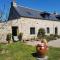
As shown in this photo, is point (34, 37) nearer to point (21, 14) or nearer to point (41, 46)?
point (21, 14)

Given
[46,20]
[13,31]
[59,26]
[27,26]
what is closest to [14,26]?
[13,31]

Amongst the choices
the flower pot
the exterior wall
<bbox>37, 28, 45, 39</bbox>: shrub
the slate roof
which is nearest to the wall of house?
the exterior wall

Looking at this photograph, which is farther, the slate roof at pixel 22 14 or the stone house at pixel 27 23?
the slate roof at pixel 22 14

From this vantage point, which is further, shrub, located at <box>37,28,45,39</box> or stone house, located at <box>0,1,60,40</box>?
shrub, located at <box>37,28,45,39</box>

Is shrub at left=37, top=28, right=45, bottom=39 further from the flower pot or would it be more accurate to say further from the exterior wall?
the flower pot

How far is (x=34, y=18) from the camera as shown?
1315 inches

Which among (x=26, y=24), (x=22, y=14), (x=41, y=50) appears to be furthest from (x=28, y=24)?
(x=41, y=50)

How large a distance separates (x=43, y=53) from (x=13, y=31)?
17162 millimetres

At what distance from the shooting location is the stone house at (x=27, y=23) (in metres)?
29.2

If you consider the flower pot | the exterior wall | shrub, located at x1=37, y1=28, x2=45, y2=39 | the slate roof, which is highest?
the slate roof

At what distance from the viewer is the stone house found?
29234 millimetres

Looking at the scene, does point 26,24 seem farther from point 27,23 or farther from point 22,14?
point 22,14

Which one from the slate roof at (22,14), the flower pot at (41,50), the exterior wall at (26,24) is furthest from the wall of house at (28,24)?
the flower pot at (41,50)

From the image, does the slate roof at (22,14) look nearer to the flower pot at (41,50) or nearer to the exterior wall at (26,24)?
the exterior wall at (26,24)
